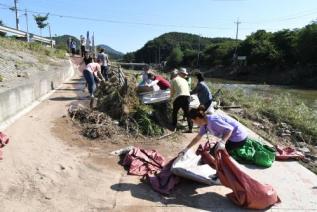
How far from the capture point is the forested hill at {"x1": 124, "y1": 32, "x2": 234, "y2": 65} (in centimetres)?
12588

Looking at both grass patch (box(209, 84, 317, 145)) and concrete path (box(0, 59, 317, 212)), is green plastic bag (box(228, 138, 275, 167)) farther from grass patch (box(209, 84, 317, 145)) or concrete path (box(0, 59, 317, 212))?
grass patch (box(209, 84, 317, 145))

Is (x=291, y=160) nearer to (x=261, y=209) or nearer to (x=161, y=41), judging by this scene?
(x=261, y=209)

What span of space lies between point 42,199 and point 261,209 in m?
3.28

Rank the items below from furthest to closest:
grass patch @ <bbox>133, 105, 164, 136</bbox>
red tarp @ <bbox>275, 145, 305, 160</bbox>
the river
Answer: the river
grass patch @ <bbox>133, 105, 164, 136</bbox>
red tarp @ <bbox>275, 145, 305, 160</bbox>

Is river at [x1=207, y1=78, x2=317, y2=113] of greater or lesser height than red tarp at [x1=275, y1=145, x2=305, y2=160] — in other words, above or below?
below

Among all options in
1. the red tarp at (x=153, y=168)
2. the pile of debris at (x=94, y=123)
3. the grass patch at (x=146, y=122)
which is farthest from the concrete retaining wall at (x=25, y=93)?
the red tarp at (x=153, y=168)

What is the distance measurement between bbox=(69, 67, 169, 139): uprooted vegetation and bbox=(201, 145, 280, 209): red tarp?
3.82 meters

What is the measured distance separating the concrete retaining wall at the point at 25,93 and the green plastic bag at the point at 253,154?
17.9ft

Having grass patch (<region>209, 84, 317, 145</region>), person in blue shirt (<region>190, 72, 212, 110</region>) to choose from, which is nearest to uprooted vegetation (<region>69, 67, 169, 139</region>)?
person in blue shirt (<region>190, 72, 212, 110</region>)

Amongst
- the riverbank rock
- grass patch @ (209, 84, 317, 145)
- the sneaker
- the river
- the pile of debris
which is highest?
the pile of debris

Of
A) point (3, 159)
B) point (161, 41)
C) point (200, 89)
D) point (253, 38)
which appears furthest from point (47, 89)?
point (161, 41)

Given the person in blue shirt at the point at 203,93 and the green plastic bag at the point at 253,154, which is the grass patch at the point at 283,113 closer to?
the person in blue shirt at the point at 203,93

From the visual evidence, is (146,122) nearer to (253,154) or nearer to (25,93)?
(253,154)

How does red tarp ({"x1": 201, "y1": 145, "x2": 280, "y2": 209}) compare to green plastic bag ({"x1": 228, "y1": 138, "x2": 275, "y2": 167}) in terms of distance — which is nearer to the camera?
red tarp ({"x1": 201, "y1": 145, "x2": 280, "y2": 209})
